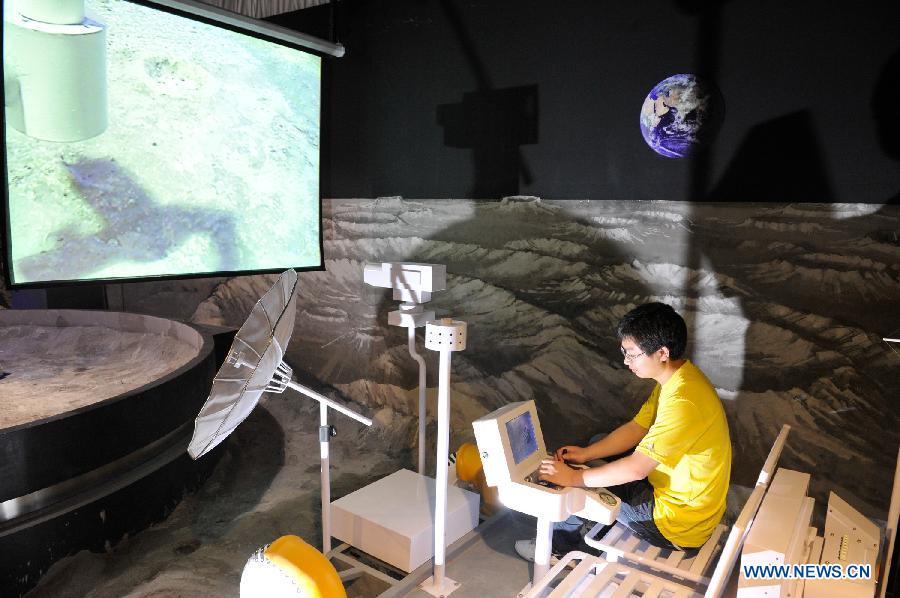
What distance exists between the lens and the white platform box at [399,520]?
2617 millimetres

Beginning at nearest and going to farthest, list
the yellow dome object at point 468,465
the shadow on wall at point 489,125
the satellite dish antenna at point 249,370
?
the satellite dish antenna at point 249,370
the yellow dome object at point 468,465
the shadow on wall at point 489,125

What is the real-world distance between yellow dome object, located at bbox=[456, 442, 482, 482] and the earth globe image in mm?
1710

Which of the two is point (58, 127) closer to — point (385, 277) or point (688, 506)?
point (385, 277)

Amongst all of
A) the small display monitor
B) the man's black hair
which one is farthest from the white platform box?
the man's black hair

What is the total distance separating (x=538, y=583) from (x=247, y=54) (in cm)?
305

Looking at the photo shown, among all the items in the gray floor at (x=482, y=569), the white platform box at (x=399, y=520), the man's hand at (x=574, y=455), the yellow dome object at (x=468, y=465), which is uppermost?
the man's hand at (x=574, y=455)

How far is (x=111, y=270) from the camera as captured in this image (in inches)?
115

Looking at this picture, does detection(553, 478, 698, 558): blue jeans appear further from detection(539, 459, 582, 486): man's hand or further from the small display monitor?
the small display monitor

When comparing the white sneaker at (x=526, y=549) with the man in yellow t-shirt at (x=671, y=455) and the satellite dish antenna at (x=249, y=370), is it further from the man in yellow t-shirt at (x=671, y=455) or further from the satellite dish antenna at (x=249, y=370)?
the satellite dish antenna at (x=249, y=370)

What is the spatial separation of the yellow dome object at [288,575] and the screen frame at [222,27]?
1717 mm

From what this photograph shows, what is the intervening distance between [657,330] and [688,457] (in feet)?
1.52

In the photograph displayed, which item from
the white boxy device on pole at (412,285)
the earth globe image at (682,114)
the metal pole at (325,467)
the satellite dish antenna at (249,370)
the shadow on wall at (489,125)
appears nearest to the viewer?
the satellite dish antenna at (249,370)

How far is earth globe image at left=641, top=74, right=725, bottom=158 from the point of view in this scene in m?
2.60

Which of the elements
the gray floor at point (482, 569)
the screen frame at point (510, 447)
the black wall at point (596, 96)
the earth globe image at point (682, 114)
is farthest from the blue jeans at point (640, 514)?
the earth globe image at point (682, 114)
